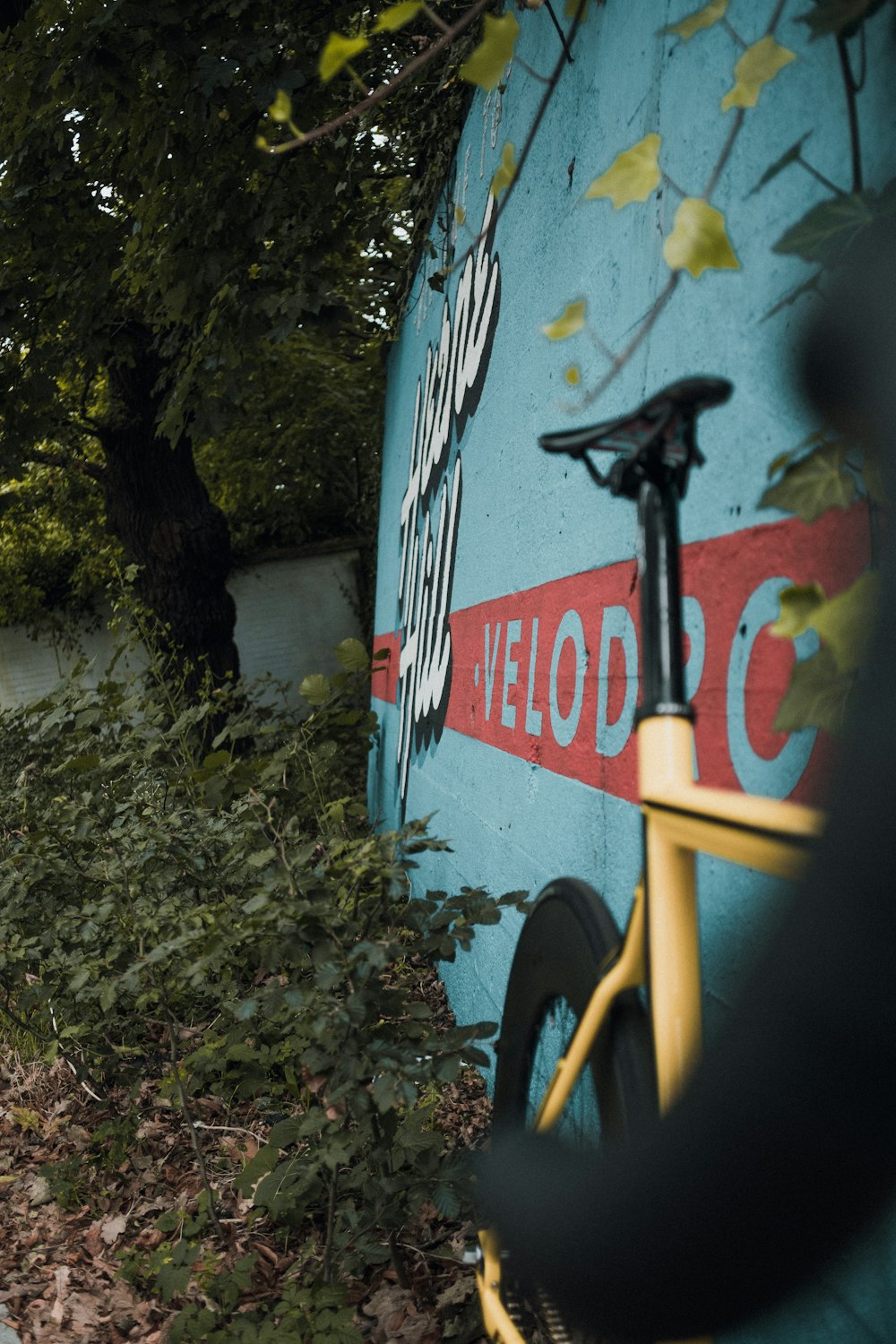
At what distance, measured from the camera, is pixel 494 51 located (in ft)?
4.22

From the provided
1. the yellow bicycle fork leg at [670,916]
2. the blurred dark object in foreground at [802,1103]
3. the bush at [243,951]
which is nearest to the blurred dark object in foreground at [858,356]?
the blurred dark object in foreground at [802,1103]

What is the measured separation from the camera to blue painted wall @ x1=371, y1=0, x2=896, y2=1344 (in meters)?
1.24

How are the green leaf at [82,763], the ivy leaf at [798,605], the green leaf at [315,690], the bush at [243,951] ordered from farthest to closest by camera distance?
the green leaf at [315,690] → the green leaf at [82,763] → the bush at [243,951] → the ivy leaf at [798,605]

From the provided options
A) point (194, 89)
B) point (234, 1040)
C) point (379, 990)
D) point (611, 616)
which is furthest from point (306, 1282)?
point (194, 89)

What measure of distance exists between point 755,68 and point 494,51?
1.04 feet

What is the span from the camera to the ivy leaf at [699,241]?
1.13 m

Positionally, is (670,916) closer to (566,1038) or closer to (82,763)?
(566,1038)

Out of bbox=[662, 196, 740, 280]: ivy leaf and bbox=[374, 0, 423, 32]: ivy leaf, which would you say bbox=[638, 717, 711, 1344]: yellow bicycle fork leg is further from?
bbox=[374, 0, 423, 32]: ivy leaf

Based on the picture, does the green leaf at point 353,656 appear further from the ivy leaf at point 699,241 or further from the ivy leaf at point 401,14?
the ivy leaf at point 699,241

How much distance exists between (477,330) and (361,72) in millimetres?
2161

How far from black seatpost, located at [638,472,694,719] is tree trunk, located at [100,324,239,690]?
7002mm

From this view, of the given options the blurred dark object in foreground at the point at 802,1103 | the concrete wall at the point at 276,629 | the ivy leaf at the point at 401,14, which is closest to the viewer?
the blurred dark object in foreground at the point at 802,1103

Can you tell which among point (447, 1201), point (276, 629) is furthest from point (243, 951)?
point (276, 629)

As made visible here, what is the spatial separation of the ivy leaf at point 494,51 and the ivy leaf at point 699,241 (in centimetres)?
34
